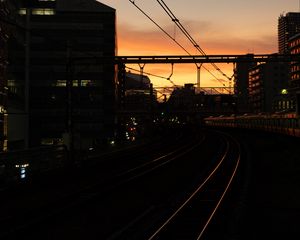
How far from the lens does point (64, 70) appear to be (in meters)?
104

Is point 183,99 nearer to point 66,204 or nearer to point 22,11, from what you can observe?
point 22,11

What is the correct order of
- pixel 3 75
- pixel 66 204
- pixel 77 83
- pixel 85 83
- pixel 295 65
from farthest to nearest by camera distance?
pixel 295 65 < pixel 85 83 < pixel 77 83 < pixel 3 75 < pixel 66 204

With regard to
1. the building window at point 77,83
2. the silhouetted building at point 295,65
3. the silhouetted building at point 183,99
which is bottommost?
the silhouetted building at point 183,99

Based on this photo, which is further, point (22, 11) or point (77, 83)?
point (77, 83)

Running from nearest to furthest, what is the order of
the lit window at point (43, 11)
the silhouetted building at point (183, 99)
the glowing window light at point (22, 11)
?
the glowing window light at point (22, 11) → the lit window at point (43, 11) → the silhouetted building at point (183, 99)

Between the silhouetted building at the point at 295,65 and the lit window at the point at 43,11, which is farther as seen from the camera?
the silhouetted building at the point at 295,65

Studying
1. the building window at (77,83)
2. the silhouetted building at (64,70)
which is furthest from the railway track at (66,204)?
the building window at (77,83)

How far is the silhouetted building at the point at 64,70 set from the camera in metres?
104

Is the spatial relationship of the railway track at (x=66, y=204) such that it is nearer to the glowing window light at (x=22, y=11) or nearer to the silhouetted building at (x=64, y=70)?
the silhouetted building at (x=64, y=70)

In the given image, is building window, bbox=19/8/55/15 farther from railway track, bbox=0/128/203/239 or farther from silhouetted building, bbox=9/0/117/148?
railway track, bbox=0/128/203/239

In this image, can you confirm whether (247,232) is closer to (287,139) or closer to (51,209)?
(51,209)

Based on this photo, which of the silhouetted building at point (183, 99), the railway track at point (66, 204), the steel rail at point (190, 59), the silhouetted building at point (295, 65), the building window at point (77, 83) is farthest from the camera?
the silhouetted building at point (295, 65)

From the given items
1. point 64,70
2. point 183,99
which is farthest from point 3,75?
point 183,99

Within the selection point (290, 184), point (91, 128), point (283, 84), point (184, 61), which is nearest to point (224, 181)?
point (290, 184)
